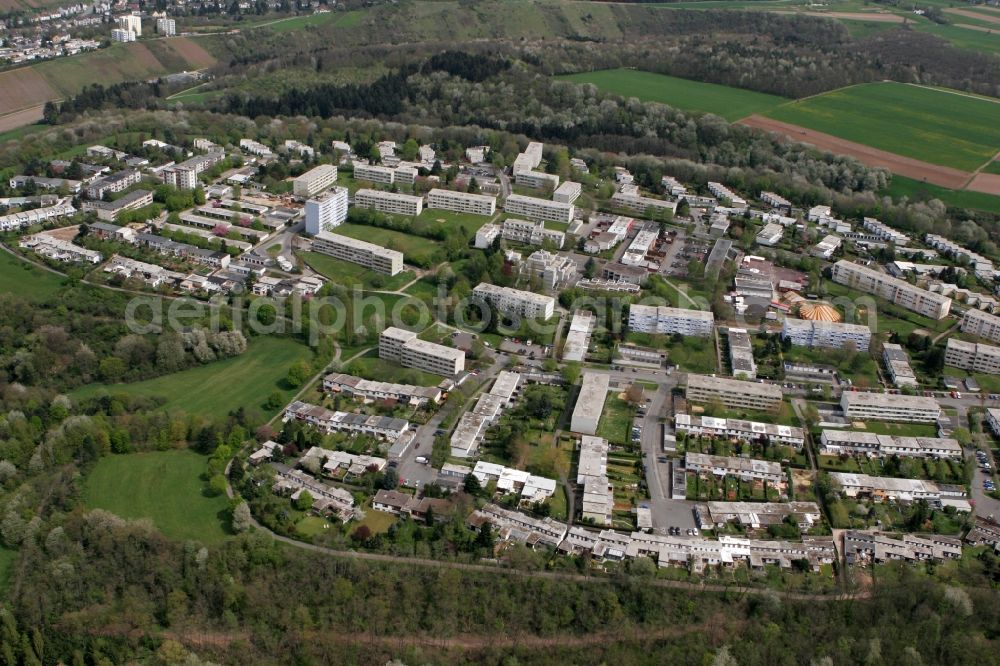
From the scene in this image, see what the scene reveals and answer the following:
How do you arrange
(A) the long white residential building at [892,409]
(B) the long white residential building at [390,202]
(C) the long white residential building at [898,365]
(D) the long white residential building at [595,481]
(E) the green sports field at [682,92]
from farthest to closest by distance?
(E) the green sports field at [682,92] < (B) the long white residential building at [390,202] < (C) the long white residential building at [898,365] < (A) the long white residential building at [892,409] < (D) the long white residential building at [595,481]

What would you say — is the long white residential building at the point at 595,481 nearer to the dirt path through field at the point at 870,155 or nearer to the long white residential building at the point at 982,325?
the long white residential building at the point at 982,325

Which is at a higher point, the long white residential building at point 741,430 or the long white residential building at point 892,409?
the long white residential building at point 892,409

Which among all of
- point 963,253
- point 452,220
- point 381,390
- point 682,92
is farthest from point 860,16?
point 381,390

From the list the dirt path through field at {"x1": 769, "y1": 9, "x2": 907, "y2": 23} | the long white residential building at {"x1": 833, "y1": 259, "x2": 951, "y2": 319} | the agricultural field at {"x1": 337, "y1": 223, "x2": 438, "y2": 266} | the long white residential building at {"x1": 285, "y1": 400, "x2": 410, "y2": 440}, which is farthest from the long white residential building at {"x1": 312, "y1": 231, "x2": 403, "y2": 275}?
the dirt path through field at {"x1": 769, "y1": 9, "x2": 907, "y2": 23}

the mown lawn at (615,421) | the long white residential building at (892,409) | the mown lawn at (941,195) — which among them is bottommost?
the mown lawn at (615,421)

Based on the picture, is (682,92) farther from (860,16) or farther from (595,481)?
(595,481)

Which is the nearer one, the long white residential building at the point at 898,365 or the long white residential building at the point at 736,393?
the long white residential building at the point at 736,393

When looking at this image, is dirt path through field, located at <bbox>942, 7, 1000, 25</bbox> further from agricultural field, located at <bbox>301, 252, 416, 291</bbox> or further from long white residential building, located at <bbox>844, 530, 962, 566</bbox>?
long white residential building, located at <bbox>844, 530, 962, 566</bbox>

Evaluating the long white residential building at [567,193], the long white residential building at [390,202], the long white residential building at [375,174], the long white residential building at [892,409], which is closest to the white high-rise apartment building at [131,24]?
the long white residential building at [375,174]
